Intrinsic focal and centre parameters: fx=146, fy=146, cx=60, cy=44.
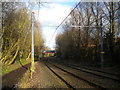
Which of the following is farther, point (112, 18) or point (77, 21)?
point (77, 21)

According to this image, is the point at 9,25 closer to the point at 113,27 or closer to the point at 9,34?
the point at 9,34

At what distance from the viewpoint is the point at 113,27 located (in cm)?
2595

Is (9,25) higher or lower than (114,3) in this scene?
lower

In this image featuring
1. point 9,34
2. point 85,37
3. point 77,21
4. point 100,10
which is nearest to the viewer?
point 9,34

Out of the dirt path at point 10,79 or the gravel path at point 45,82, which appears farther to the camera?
the dirt path at point 10,79

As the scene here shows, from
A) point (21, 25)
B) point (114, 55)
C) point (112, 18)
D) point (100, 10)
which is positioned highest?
point (100, 10)

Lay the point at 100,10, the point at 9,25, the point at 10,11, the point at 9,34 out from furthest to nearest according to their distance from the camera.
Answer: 1. the point at 100,10
2. the point at 9,34
3. the point at 9,25
4. the point at 10,11

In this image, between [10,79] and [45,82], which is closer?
[45,82]

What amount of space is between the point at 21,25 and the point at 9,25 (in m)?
4.07

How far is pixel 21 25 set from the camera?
834 inches

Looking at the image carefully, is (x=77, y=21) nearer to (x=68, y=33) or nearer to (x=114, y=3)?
(x=68, y=33)

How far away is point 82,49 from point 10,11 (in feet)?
86.4

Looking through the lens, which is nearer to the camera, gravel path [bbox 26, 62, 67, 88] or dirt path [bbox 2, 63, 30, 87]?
gravel path [bbox 26, 62, 67, 88]

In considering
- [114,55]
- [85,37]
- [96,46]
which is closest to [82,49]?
[85,37]
